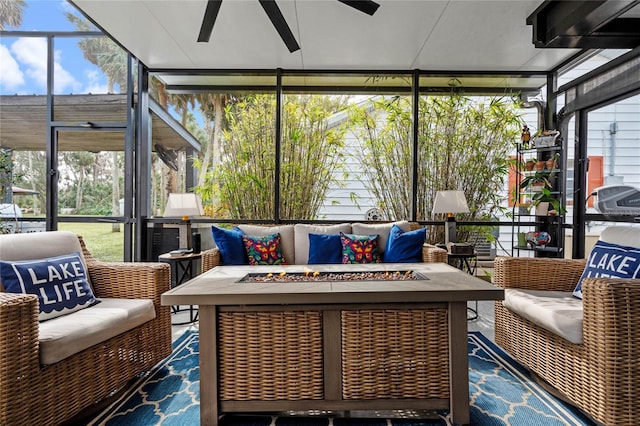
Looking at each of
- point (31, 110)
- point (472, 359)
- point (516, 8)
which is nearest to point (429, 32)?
point (516, 8)

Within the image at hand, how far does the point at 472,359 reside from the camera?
101 inches

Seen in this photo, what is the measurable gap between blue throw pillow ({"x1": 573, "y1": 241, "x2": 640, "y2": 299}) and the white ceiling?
2.08m

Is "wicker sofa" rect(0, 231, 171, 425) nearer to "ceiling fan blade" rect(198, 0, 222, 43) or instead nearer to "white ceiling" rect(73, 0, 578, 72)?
"ceiling fan blade" rect(198, 0, 222, 43)

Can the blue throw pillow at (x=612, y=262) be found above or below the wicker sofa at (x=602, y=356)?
above

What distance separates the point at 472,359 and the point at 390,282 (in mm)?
1179

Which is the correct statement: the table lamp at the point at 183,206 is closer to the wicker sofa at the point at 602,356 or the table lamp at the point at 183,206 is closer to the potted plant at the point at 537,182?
the wicker sofa at the point at 602,356

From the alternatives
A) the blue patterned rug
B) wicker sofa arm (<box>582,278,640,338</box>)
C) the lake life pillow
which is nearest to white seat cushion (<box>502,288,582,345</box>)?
wicker sofa arm (<box>582,278,640,338</box>)

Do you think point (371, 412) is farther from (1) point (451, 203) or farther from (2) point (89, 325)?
(1) point (451, 203)

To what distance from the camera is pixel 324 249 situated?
3.14m

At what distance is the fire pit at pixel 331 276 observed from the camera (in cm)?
204

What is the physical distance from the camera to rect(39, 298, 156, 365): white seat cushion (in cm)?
162

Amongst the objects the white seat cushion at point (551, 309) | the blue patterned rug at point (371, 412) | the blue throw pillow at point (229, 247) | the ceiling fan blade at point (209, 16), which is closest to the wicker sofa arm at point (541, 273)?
the white seat cushion at point (551, 309)

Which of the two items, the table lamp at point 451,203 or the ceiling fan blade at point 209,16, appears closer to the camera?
the ceiling fan blade at point 209,16

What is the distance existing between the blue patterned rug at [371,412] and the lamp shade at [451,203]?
5.07 feet
